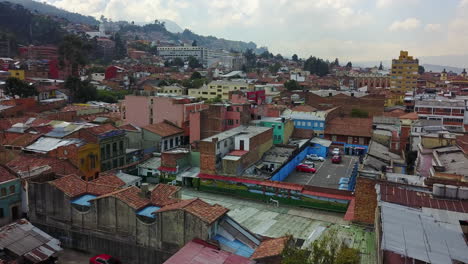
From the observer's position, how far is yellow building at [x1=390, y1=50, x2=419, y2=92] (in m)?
97.5

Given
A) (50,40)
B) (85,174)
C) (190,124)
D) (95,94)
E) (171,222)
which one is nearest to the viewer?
(171,222)

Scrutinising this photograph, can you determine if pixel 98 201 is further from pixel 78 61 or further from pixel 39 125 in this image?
pixel 78 61

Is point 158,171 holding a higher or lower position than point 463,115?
lower

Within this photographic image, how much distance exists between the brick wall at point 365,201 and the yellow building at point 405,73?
85.1m

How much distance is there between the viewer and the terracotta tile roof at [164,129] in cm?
3953

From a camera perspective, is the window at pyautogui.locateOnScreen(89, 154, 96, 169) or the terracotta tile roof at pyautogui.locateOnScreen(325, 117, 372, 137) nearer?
the window at pyautogui.locateOnScreen(89, 154, 96, 169)

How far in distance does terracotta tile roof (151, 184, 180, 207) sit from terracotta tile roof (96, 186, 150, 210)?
0.50 m

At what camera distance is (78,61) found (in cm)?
7375

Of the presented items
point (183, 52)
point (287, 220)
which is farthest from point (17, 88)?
point (183, 52)

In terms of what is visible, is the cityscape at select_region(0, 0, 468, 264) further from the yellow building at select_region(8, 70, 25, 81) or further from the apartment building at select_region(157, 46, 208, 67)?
the apartment building at select_region(157, 46, 208, 67)

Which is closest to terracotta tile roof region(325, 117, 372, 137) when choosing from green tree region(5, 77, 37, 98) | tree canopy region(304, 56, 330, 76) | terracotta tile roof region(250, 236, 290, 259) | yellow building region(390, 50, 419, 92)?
terracotta tile roof region(250, 236, 290, 259)

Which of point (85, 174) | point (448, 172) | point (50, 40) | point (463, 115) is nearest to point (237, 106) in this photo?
point (85, 174)

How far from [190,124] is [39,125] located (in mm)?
14997

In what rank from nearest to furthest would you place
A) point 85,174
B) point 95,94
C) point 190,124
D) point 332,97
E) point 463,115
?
point 85,174 → point 190,124 → point 463,115 → point 332,97 → point 95,94
